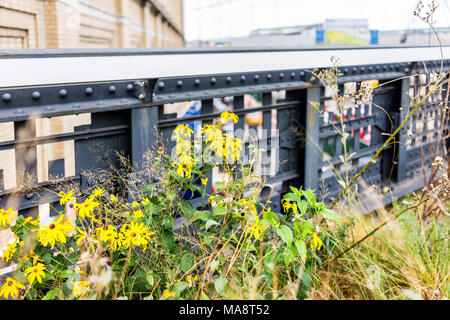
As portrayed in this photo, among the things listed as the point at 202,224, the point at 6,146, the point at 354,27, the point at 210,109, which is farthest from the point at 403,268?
the point at 354,27

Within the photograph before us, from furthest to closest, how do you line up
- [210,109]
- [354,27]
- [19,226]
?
1. [354,27]
2. [210,109]
3. [19,226]

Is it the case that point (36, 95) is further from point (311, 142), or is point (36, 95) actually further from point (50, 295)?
point (311, 142)

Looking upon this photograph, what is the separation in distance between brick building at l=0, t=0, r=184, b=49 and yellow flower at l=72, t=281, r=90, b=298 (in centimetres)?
647

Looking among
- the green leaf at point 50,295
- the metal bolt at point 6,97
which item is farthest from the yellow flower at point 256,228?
the metal bolt at point 6,97

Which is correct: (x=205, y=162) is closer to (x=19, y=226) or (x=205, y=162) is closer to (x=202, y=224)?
(x=202, y=224)

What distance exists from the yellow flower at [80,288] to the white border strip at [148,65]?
34.6 inches

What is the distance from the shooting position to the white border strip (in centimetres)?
207

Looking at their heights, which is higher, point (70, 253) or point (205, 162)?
point (205, 162)

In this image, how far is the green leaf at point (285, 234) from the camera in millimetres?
2003

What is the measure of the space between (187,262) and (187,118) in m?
1.11

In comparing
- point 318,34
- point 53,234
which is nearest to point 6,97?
point 53,234

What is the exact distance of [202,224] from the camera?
237cm

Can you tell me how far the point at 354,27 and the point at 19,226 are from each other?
45.6m
